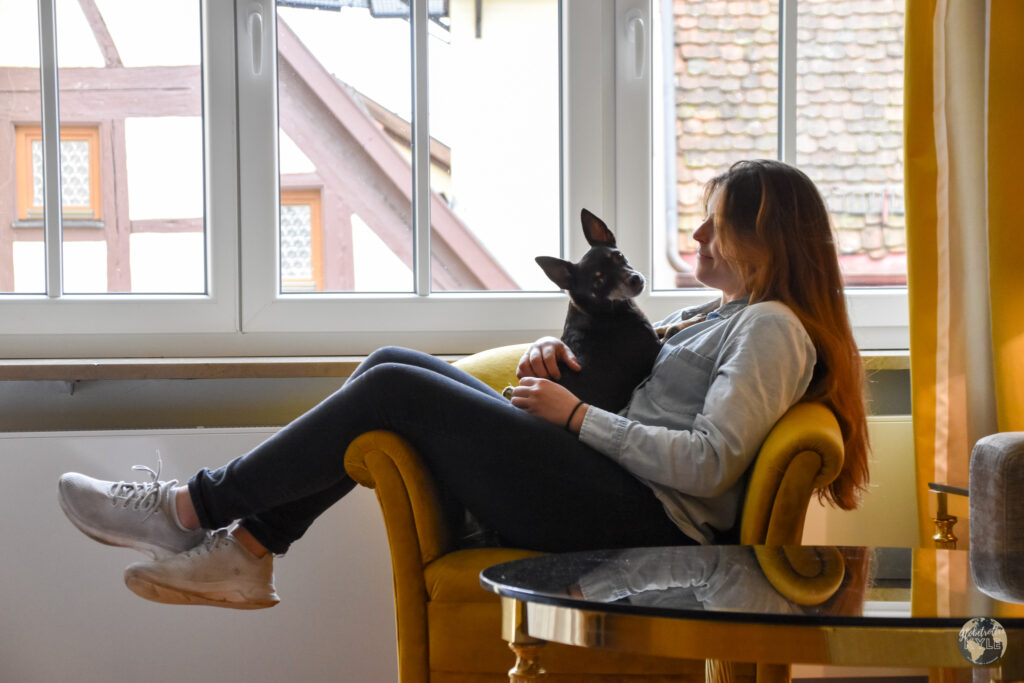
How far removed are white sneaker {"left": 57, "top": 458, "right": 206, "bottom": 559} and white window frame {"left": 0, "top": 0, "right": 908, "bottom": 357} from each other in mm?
879

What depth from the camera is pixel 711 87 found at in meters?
2.52

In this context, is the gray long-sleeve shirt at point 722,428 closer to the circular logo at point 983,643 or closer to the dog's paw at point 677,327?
the dog's paw at point 677,327

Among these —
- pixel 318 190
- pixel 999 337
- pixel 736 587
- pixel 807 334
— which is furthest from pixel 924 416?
pixel 318 190

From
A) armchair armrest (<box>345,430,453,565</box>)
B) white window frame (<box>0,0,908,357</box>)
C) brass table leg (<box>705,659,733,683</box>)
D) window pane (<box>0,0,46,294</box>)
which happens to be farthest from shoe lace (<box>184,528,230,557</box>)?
window pane (<box>0,0,46,294</box>)

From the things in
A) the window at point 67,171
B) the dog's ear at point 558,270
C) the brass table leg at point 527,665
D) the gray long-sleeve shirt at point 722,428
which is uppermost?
the window at point 67,171

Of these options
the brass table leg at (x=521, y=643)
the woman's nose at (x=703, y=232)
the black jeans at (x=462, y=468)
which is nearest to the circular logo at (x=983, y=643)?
the brass table leg at (x=521, y=643)

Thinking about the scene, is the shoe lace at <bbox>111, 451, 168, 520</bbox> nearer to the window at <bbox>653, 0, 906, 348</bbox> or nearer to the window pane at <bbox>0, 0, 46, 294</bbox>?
the window pane at <bbox>0, 0, 46, 294</bbox>

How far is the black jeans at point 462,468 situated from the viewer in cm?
148

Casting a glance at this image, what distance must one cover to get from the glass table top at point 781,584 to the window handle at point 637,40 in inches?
59.3

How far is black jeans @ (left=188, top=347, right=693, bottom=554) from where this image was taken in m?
1.48

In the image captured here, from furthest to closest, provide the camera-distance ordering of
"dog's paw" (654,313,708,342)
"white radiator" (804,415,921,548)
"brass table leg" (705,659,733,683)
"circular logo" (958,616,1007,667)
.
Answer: "white radiator" (804,415,921,548), "dog's paw" (654,313,708,342), "brass table leg" (705,659,733,683), "circular logo" (958,616,1007,667)

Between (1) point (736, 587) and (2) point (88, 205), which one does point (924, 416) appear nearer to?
(1) point (736, 587)

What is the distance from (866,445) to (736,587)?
28.9 inches

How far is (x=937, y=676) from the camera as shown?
1.88 meters
